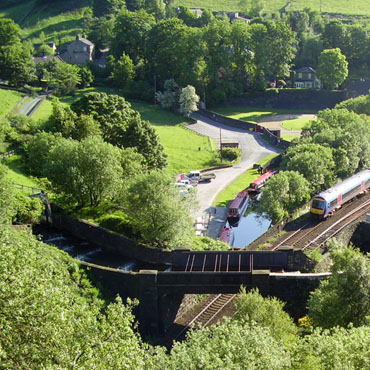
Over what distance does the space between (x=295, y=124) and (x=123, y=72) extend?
35822 millimetres

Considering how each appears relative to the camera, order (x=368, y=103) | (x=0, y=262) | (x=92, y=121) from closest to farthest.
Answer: (x=0, y=262), (x=92, y=121), (x=368, y=103)

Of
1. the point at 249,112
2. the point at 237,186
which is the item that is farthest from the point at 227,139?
the point at 249,112

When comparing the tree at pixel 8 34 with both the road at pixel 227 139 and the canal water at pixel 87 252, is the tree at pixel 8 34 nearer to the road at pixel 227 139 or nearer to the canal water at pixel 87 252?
the road at pixel 227 139

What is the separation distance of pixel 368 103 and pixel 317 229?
44.2 meters

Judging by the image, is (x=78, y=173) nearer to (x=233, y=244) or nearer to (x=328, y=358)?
(x=233, y=244)

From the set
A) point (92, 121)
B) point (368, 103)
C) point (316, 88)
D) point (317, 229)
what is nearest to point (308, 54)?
point (316, 88)

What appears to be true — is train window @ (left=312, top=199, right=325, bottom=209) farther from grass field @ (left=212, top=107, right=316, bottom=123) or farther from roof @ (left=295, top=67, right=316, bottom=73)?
roof @ (left=295, top=67, right=316, bottom=73)

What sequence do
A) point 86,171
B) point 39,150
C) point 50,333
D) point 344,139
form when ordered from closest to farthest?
point 50,333, point 86,171, point 39,150, point 344,139

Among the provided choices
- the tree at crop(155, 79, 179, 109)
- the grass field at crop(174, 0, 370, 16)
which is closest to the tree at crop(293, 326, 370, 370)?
the tree at crop(155, 79, 179, 109)

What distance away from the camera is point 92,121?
212ft

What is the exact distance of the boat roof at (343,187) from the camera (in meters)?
51.4

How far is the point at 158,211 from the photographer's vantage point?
1709 inches

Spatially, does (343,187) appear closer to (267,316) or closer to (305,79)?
(267,316)

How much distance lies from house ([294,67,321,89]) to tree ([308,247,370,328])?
9352cm
